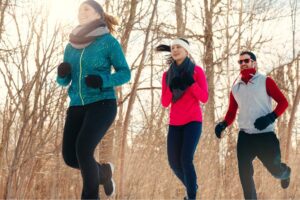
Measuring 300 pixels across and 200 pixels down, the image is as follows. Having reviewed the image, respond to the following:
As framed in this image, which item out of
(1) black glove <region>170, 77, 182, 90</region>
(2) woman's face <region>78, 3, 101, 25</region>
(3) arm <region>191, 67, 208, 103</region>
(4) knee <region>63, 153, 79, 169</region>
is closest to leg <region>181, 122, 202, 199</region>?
(3) arm <region>191, 67, 208, 103</region>

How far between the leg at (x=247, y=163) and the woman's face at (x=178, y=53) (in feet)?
2.88

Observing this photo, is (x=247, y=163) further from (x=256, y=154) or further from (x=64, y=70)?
(x=64, y=70)

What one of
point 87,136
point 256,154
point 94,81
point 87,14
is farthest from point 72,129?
point 256,154

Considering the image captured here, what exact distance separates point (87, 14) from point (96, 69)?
1.47ft

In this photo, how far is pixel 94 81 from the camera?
328cm

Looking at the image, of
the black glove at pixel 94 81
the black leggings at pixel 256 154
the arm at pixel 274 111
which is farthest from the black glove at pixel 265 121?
the black glove at pixel 94 81

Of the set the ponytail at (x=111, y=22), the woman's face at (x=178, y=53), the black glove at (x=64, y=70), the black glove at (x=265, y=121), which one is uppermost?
the ponytail at (x=111, y=22)

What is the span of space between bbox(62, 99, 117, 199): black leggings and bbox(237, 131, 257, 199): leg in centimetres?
147

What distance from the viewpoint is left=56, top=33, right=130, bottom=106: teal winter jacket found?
11.1 feet

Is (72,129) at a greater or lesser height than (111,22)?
lesser

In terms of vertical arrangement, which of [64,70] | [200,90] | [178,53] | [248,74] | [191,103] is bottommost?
[191,103]

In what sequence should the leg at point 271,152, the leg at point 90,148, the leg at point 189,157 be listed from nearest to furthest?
the leg at point 90,148, the leg at point 189,157, the leg at point 271,152

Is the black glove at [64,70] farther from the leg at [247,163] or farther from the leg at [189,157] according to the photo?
the leg at [247,163]

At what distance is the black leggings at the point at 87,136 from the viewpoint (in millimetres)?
3242
